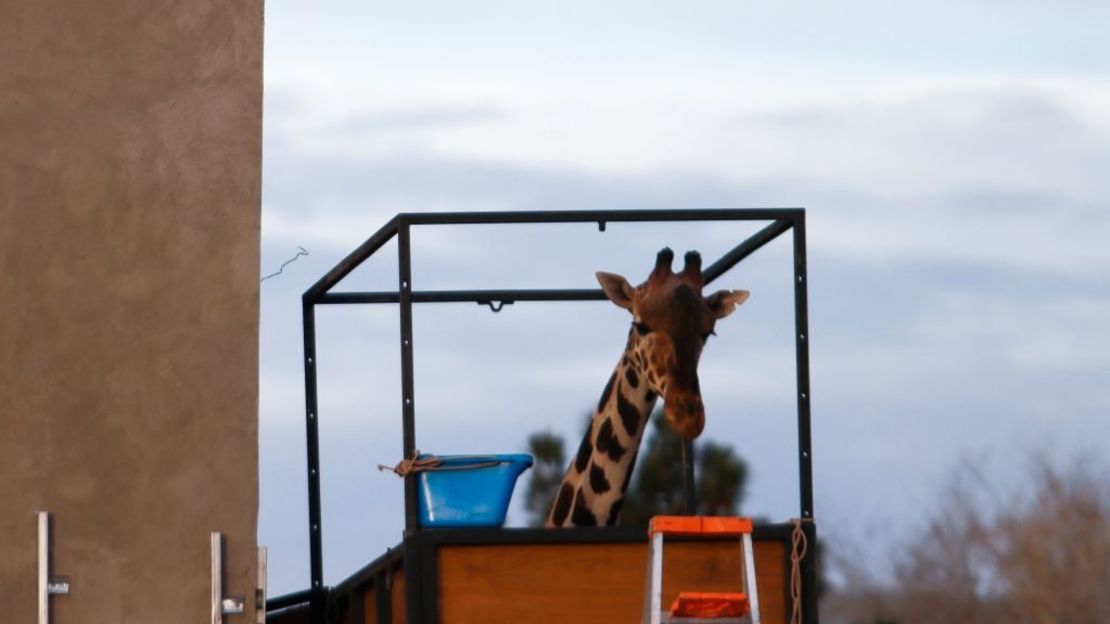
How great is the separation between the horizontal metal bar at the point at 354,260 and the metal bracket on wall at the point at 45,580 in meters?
1.84

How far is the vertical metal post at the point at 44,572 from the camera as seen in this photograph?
299 inches

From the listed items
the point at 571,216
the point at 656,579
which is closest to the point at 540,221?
Answer: the point at 571,216

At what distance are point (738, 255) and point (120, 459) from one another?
336 centimetres

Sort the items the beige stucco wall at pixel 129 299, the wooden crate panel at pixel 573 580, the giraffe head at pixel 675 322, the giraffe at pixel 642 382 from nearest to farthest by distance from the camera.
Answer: the beige stucco wall at pixel 129 299, the wooden crate panel at pixel 573 580, the giraffe head at pixel 675 322, the giraffe at pixel 642 382

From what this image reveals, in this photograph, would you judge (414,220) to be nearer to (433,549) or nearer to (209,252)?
(209,252)

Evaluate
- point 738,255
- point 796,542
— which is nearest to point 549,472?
point 738,255

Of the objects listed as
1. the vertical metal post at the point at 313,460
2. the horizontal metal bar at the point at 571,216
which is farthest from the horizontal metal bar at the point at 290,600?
the horizontal metal bar at the point at 571,216

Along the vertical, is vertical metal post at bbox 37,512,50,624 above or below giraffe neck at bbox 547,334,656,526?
below

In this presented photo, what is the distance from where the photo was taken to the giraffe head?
832 cm

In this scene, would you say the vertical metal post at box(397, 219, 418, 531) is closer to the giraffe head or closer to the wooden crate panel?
the wooden crate panel

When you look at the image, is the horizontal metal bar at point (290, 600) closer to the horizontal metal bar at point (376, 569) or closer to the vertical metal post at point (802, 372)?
the horizontal metal bar at point (376, 569)

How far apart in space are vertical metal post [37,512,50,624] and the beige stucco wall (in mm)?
51

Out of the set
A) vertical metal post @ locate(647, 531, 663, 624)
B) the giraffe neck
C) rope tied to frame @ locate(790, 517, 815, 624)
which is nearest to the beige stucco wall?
vertical metal post @ locate(647, 531, 663, 624)

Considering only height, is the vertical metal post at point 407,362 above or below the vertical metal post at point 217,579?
above
